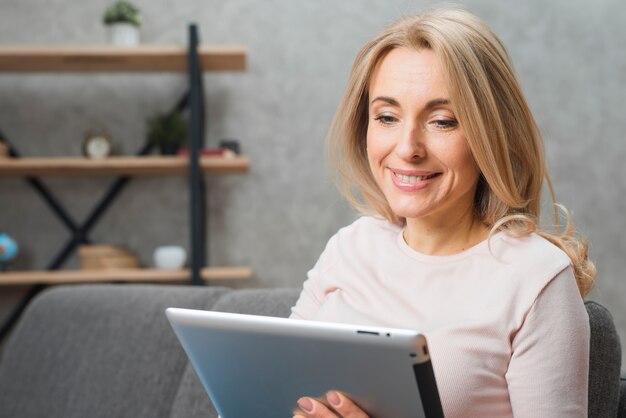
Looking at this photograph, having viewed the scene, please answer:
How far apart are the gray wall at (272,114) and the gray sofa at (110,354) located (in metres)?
1.77

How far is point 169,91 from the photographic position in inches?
148

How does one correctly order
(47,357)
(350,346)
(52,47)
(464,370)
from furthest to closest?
(52,47) < (47,357) < (464,370) < (350,346)

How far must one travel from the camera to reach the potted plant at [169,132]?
140 inches

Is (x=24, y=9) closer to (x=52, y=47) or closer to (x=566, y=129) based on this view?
(x=52, y=47)

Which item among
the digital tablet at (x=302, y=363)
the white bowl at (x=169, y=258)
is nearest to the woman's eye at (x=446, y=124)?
the digital tablet at (x=302, y=363)

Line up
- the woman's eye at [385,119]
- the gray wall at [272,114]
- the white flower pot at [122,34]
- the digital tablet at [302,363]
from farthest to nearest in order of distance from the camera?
the gray wall at [272,114], the white flower pot at [122,34], the woman's eye at [385,119], the digital tablet at [302,363]

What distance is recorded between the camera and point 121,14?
3.51m

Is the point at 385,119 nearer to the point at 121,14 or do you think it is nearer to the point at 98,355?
the point at 98,355

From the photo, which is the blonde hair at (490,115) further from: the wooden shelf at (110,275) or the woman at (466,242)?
the wooden shelf at (110,275)

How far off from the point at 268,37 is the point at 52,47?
3.17ft

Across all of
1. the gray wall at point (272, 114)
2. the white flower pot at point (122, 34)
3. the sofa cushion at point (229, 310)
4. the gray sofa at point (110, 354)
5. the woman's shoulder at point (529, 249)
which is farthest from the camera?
the gray wall at point (272, 114)

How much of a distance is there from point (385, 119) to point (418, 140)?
75 mm

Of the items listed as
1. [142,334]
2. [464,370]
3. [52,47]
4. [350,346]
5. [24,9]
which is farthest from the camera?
[24,9]

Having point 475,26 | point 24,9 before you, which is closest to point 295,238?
point 24,9
